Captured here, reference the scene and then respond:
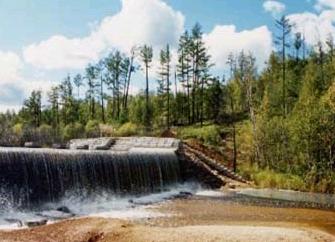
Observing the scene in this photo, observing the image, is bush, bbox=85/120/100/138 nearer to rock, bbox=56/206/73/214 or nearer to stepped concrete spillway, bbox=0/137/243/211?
stepped concrete spillway, bbox=0/137/243/211

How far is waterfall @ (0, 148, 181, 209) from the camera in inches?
878

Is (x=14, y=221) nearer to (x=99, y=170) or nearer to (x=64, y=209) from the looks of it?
(x=64, y=209)

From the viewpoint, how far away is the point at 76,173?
1030 inches

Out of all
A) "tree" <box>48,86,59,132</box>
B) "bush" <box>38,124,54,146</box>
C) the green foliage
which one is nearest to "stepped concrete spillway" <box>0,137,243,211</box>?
"bush" <box>38,124,54,146</box>

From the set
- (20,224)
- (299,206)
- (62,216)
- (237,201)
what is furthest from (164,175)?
(20,224)

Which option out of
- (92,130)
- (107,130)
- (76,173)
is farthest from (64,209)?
(107,130)

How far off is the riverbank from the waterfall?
426cm

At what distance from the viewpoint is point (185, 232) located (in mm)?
16047

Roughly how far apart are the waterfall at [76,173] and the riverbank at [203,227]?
4.26 m

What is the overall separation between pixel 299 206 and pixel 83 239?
13737 mm

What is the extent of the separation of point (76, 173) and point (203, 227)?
1078cm

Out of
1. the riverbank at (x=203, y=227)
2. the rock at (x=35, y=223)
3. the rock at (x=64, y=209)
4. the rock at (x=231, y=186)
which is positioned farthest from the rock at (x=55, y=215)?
the rock at (x=231, y=186)

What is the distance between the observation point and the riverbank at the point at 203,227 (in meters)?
15.6

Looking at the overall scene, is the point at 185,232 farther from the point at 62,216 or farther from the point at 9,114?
the point at 9,114
